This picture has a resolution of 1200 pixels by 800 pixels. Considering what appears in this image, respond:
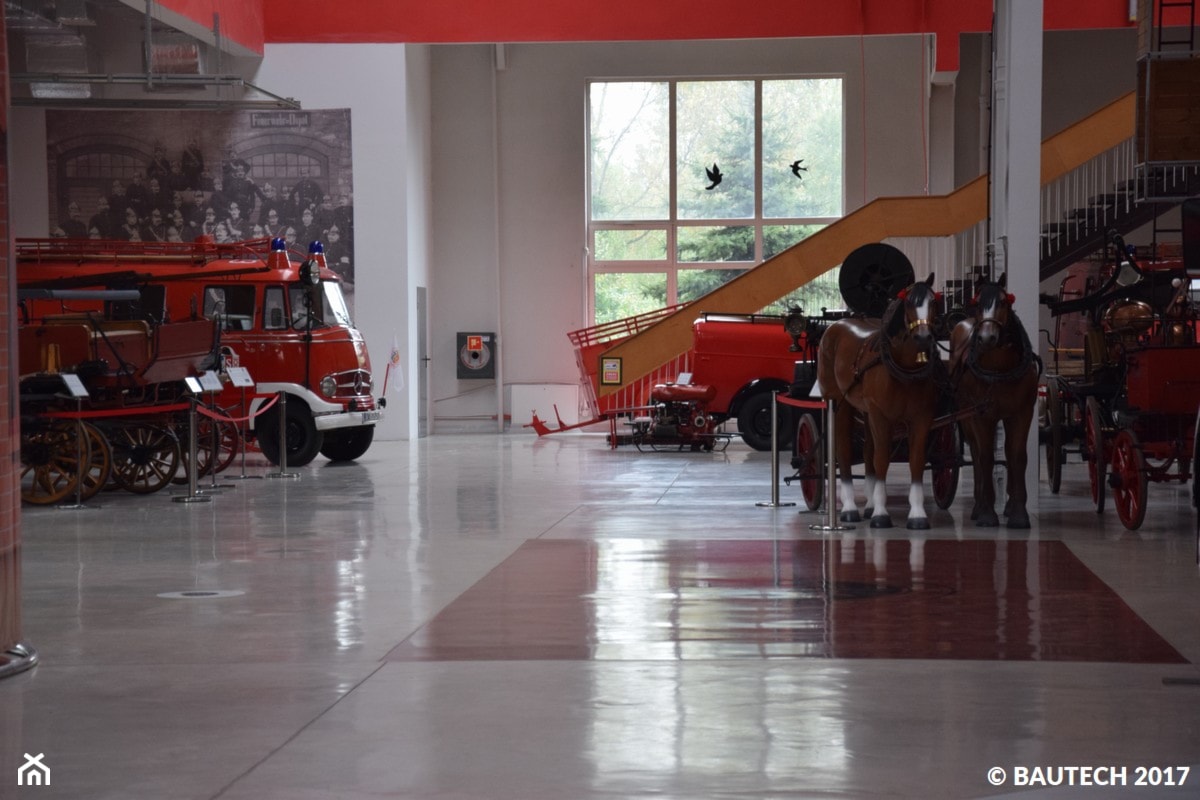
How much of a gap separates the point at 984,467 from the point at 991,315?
1.28 m

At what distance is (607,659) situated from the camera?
612 centimetres

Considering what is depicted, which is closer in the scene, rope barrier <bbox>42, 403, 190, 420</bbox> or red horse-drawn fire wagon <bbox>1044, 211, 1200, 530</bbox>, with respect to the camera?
red horse-drawn fire wagon <bbox>1044, 211, 1200, 530</bbox>

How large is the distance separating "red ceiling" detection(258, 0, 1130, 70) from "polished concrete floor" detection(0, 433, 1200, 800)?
11586 mm

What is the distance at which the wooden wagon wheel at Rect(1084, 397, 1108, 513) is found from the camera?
1146 centimetres

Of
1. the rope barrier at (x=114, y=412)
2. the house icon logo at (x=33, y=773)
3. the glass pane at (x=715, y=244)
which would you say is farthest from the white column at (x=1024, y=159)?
the glass pane at (x=715, y=244)

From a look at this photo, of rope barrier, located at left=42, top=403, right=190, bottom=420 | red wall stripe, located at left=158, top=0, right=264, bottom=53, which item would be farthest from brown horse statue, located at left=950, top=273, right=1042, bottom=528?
red wall stripe, located at left=158, top=0, right=264, bottom=53

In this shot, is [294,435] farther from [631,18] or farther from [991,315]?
[991,315]

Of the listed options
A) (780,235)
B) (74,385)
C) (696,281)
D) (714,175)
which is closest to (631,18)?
(714,175)

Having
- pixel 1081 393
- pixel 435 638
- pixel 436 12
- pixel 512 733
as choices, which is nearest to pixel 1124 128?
pixel 1081 393

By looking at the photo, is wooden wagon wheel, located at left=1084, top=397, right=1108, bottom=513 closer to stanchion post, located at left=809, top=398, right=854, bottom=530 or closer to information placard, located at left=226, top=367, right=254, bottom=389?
→ stanchion post, located at left=809, top=398, right=854, bottom=530

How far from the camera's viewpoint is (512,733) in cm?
492

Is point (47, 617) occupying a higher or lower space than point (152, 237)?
lower

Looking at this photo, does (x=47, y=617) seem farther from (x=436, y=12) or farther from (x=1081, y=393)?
(x=436, y=12)

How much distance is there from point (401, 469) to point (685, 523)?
6.65 metres
